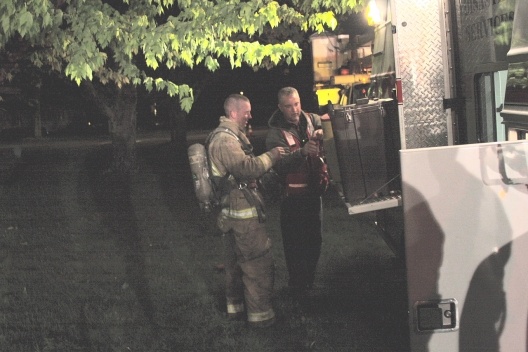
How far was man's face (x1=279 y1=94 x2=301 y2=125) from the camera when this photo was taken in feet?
21.5

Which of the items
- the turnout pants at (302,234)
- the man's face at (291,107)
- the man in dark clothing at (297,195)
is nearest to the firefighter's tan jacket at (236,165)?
the man in dark clothing at (297,195)

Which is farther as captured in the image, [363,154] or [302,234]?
[302,234]

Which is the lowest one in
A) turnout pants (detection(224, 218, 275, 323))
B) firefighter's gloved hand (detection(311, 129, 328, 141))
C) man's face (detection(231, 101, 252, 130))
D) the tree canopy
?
turnout pants (detection(224, 218, 275, 323))

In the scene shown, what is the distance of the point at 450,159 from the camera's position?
9.83ft

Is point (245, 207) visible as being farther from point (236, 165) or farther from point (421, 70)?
point (421, 70)

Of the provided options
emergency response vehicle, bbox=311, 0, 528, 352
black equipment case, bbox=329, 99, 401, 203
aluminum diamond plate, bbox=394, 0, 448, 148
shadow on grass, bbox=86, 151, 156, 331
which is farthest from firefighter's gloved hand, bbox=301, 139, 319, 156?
shadow on grass, bbox=86, 151, 156, 331

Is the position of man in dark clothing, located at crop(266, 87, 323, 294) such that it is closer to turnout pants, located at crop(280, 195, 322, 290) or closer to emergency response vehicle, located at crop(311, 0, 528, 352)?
turnout pants, located at crop(280, 195, 322, 290)

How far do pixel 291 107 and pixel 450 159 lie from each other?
3618mm

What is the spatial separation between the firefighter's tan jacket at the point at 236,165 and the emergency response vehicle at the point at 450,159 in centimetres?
72

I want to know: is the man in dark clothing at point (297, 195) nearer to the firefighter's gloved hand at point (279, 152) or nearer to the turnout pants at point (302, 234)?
the turnout pants at point (302, 234)

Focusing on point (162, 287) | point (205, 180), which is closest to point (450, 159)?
point (205, 180)

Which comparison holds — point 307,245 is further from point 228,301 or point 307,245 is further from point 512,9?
point 512,9

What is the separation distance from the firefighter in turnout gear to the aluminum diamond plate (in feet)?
4.16

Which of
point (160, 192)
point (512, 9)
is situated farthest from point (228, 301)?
point (160, 192)
